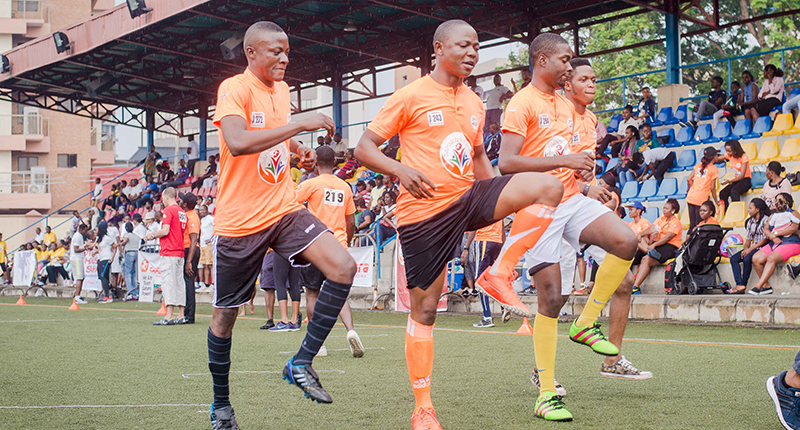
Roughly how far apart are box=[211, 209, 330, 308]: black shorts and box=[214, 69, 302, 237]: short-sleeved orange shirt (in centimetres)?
5

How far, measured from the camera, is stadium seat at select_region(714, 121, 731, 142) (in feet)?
52.2

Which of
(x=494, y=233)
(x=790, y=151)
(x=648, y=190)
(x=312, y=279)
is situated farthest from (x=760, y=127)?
(x=312, y=279)

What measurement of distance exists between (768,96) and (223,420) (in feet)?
47.7

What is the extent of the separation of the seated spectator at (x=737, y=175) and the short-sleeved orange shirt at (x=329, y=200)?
8.03m

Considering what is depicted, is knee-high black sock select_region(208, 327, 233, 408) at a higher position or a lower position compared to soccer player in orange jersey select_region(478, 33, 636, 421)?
lower

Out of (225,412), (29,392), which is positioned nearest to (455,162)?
(225,412)

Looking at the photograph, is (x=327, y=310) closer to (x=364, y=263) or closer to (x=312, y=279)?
(x=312, y=279)

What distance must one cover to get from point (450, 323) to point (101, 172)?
159ft

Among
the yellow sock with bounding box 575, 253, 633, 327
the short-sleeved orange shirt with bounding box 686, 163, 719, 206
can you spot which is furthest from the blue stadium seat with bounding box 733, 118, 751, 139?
the yellow sock with bounding box 575, 253, 633, 327

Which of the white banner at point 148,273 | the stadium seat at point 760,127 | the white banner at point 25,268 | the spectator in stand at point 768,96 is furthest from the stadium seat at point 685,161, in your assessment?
the white banner at point 25,268

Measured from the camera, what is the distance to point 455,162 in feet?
13.9

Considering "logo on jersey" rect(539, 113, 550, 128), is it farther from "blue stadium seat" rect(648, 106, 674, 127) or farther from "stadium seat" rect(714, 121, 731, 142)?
"blue stadium seat" rect(648, 106, 674, 127)

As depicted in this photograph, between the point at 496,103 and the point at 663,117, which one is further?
the point at 496,103

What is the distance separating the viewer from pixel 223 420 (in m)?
4.05
